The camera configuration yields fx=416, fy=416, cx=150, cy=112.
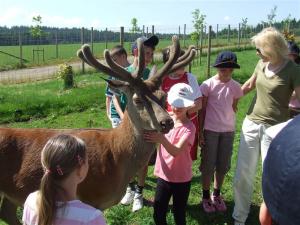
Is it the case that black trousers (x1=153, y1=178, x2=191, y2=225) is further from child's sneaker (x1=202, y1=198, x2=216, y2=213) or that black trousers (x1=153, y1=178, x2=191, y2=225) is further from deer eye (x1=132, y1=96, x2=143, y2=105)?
child's sneaker (x1=202, y1=198, x2=216, y2=213)

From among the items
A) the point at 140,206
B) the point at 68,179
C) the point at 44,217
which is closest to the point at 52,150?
the point at 68,179

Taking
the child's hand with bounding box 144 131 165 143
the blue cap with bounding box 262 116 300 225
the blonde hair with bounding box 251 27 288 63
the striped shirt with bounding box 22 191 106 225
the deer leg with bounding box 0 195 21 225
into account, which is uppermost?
the blonde hair with bounding box 251 27 288 63

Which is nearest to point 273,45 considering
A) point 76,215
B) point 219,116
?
point 219,116

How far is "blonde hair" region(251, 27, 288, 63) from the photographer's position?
469cm

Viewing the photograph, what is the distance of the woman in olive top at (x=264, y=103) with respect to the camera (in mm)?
4727

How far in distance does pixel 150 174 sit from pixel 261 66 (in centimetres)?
305

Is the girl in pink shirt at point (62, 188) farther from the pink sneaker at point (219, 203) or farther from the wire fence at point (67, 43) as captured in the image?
the wire fence at point (67, 43)

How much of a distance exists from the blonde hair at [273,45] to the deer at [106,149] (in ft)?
4.21

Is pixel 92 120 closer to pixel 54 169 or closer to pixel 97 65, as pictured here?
pixel 97 65

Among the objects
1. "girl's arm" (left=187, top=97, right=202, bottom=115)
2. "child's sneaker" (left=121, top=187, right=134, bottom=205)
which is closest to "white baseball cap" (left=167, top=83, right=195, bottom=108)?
"girl's arm" (left=187, top=97, right=202, bottom=115)

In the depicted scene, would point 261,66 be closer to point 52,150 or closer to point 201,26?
point 52,150

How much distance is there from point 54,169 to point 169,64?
3.01 meters

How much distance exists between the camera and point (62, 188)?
2.52 meters

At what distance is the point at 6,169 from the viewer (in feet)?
15.2
